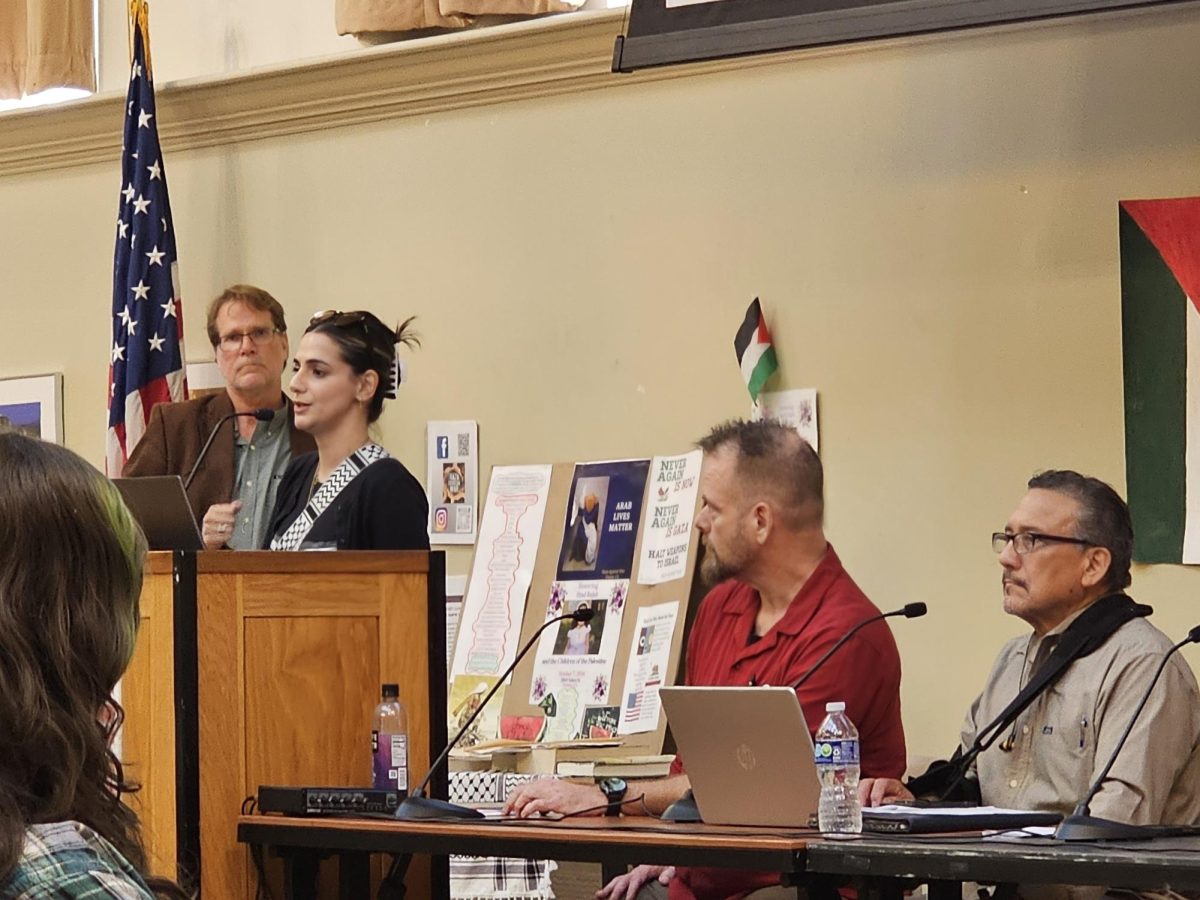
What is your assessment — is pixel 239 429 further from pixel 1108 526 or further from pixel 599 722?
pixel 1108 526

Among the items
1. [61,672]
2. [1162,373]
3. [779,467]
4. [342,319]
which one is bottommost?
[61,672]

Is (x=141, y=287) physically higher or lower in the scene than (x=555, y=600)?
higher

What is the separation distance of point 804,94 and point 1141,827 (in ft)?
8.56

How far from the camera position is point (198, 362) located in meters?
6.25

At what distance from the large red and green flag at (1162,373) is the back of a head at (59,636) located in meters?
3.62

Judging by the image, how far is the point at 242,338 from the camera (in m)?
5.30

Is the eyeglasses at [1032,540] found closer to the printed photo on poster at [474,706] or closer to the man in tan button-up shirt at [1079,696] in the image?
the man in tan button-up shirt at [1079,696]

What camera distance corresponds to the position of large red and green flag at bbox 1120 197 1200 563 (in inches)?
180

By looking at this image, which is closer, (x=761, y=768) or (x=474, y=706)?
(x=761, y=768)

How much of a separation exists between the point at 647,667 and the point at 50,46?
9.98 feet

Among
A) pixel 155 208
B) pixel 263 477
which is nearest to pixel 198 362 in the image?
pixel 155 208

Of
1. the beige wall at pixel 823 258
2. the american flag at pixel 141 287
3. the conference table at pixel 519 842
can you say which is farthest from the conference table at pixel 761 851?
the american flag at pixel 141 287

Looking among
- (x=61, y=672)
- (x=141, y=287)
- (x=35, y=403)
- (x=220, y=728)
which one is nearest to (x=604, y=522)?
(x=141, y=287)

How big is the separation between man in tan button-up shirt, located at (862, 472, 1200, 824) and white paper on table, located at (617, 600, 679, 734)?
1189 millimetres
